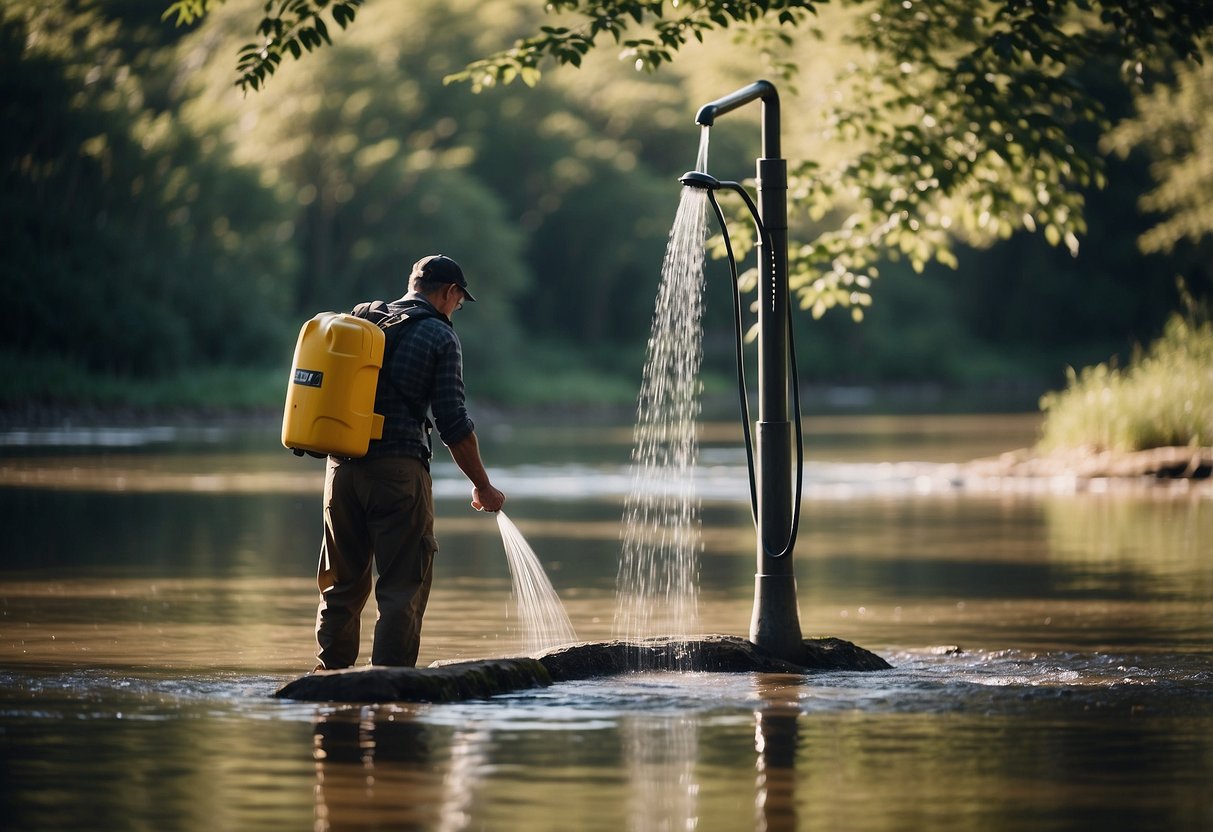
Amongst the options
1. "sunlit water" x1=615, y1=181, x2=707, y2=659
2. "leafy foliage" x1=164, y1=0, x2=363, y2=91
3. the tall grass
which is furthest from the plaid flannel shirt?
the tall grass

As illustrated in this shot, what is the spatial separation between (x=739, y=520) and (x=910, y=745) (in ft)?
45.1

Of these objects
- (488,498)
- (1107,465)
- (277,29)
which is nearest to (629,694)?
(488,498)

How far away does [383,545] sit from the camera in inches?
370

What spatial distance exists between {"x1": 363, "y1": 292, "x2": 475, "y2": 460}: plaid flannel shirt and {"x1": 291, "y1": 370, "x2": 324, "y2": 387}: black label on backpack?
0.32 m

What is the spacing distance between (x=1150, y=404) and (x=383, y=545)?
1928cm

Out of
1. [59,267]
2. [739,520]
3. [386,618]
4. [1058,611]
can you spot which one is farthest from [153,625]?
[59,267]

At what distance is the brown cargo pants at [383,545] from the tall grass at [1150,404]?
17978 millimetres

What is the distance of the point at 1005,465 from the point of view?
2822 centimetres

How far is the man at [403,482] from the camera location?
9.34 metres

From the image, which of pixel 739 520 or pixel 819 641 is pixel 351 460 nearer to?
pixel 819 641

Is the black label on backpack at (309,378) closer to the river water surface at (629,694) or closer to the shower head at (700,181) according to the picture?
the river water surface at (629,694)

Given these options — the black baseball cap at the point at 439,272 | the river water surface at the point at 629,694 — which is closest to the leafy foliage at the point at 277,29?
the river water surface at the point at 629,694

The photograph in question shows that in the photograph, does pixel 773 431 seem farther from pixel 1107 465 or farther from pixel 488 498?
pixel 1107 465

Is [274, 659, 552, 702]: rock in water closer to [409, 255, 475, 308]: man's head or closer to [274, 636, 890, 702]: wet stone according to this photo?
[274, 636, 890, 702]: wet stone
